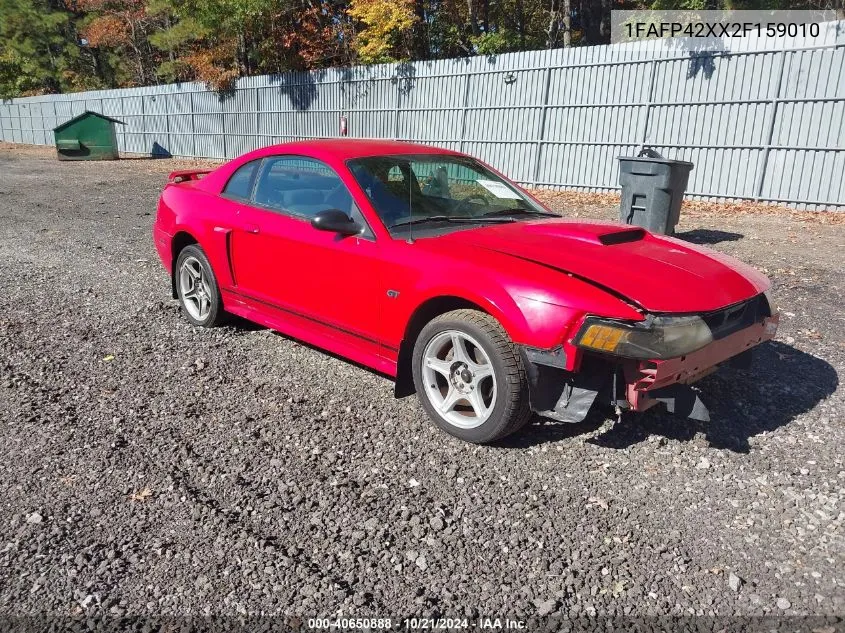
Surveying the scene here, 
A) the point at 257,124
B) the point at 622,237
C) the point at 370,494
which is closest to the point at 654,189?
the point at 622,237

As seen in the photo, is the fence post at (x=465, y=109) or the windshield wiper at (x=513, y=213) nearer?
the windshield wiper at (x=513, y=213)

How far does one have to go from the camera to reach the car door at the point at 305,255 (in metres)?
3.74

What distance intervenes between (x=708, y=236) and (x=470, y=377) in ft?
22.9

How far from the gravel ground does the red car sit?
1.04 feet


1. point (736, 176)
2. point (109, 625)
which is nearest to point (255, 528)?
point (109, 625)

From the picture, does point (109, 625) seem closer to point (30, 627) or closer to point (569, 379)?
point (30, 627)

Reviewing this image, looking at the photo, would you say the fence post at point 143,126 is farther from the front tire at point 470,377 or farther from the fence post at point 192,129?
the front tire at point 470,377

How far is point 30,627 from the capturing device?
2.14m

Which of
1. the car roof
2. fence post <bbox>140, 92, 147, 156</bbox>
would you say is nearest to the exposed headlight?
the car roof

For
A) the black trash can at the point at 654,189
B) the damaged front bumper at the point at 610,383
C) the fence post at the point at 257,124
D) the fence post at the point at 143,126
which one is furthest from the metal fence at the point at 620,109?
the damaged front bumper at the point at 610,383

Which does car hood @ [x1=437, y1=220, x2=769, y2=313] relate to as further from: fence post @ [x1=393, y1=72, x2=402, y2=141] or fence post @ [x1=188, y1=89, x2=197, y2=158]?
fence post @ [x1=188, y1=89, x2=197, y2=158]

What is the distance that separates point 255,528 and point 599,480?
1.57 m

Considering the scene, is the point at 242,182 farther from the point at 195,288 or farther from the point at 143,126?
the point at 143,126

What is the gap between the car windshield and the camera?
12.7ft
